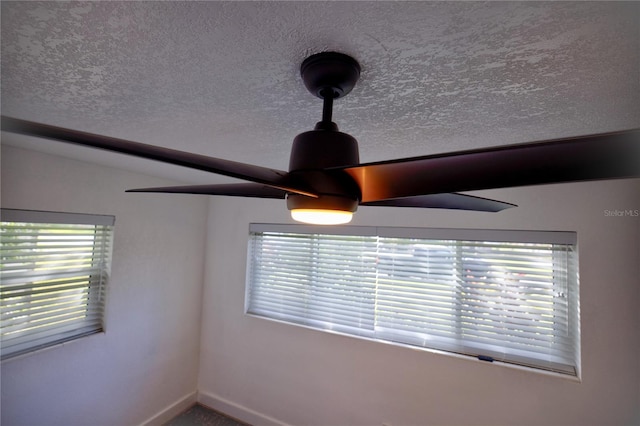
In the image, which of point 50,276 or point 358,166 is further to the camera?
point 50,276

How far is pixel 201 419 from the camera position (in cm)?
261

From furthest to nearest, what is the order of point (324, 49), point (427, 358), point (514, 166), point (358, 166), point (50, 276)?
point (427, 358)
point (50, 276)
point (324, 49)
point (358, 166)
point (514, 166)

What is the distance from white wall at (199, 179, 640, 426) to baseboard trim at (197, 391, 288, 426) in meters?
0.01

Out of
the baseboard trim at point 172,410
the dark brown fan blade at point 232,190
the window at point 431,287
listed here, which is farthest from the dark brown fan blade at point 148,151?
the baseboard trim at point 172,410

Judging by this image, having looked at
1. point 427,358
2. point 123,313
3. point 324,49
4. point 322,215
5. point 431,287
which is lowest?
point 427,358

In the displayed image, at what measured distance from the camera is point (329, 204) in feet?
2.15

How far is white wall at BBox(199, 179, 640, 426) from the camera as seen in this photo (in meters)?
1.60

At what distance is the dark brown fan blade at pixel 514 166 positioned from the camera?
36 centimetres

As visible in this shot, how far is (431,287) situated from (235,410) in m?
2.08

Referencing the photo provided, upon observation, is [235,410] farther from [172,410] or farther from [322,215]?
[322,215]

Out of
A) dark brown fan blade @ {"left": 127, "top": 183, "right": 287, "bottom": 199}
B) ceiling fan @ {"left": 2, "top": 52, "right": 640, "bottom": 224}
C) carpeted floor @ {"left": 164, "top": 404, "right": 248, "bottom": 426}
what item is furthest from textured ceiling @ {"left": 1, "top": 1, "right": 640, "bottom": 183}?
carpeted floor @ {"left": 164, "top": 404, "right": 248, "bottom": 426}

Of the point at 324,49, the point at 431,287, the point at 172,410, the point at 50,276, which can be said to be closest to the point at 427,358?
the point at 431,287

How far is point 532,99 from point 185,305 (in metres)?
Answer: 2.93

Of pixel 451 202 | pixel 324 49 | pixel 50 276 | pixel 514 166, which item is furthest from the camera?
pixel 50 276
